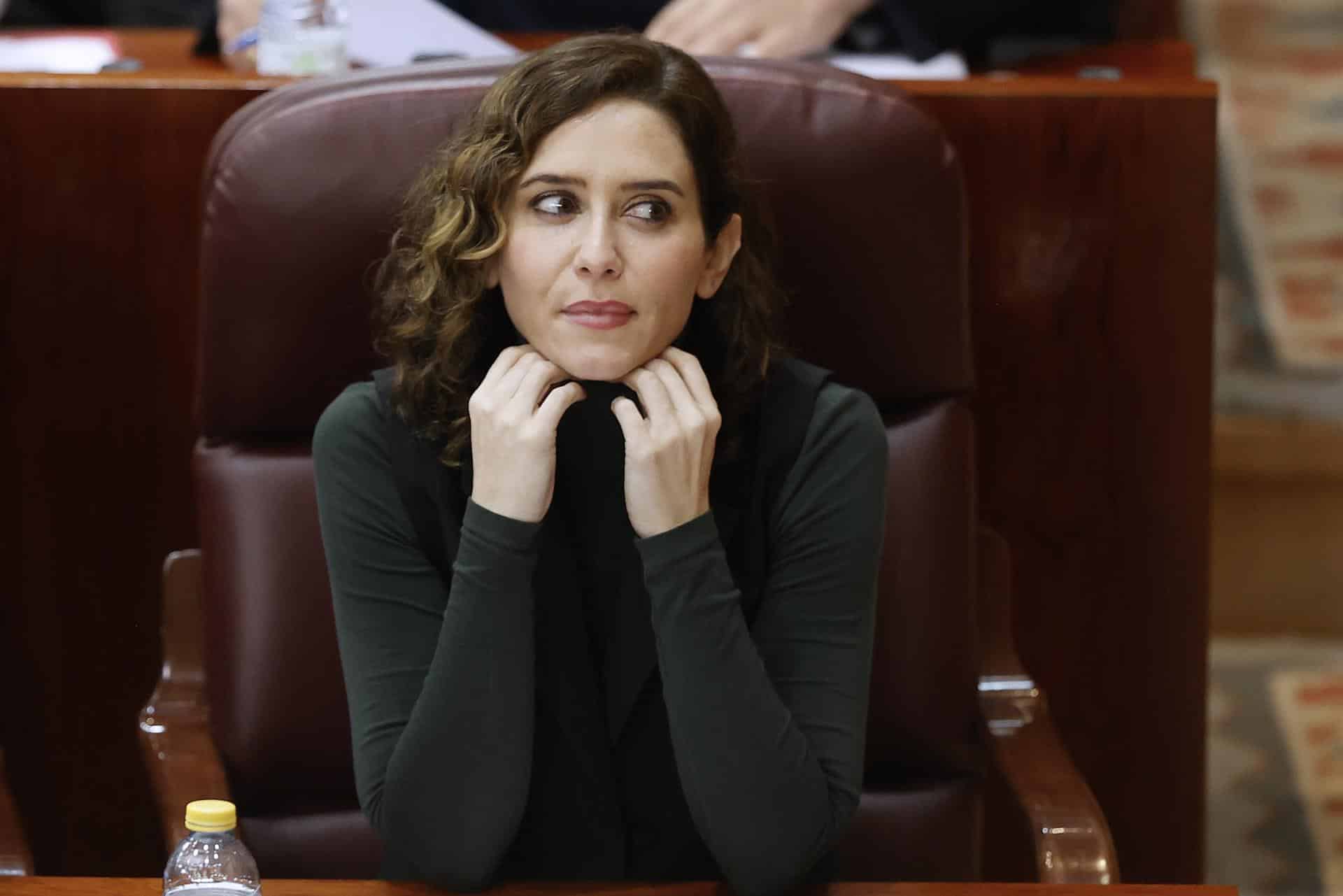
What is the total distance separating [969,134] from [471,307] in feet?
1.80

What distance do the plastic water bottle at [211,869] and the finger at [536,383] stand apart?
1.01ft

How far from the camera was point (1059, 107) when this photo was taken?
1.61 meters

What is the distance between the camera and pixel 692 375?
124 cm

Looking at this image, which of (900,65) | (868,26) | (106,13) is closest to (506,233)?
(900,65)

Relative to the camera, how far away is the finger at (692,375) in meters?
1.23

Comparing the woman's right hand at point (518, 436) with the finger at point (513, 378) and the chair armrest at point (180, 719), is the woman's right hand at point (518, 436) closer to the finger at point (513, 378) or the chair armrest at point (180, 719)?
the finger at point (513, 378)

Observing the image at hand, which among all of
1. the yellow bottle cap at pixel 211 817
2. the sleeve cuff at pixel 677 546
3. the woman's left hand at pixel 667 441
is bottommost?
the yellow bottle cap at pixel 211 817

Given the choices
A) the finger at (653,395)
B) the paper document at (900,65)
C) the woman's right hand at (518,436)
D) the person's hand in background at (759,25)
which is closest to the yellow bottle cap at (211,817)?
the woman's right hand at (518,436)

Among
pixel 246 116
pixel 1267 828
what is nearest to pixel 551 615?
pixel 246 116

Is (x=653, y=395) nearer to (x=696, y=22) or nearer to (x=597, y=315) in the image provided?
(x=597, y=315)

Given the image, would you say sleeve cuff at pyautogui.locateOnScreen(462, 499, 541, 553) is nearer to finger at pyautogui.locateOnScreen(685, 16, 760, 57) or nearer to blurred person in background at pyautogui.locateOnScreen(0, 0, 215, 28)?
finger at pyautogui.locateOnScreen(685, 16, 760, 57)

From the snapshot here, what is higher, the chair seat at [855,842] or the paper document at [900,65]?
the paper document at [900,65]

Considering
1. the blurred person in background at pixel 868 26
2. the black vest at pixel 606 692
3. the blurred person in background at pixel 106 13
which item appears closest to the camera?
the black vest at pixel 606 692

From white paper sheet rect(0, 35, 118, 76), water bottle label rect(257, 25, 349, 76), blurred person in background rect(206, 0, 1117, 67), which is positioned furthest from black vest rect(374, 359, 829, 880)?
white paper sheet rect(0, 35, 118, 76)
